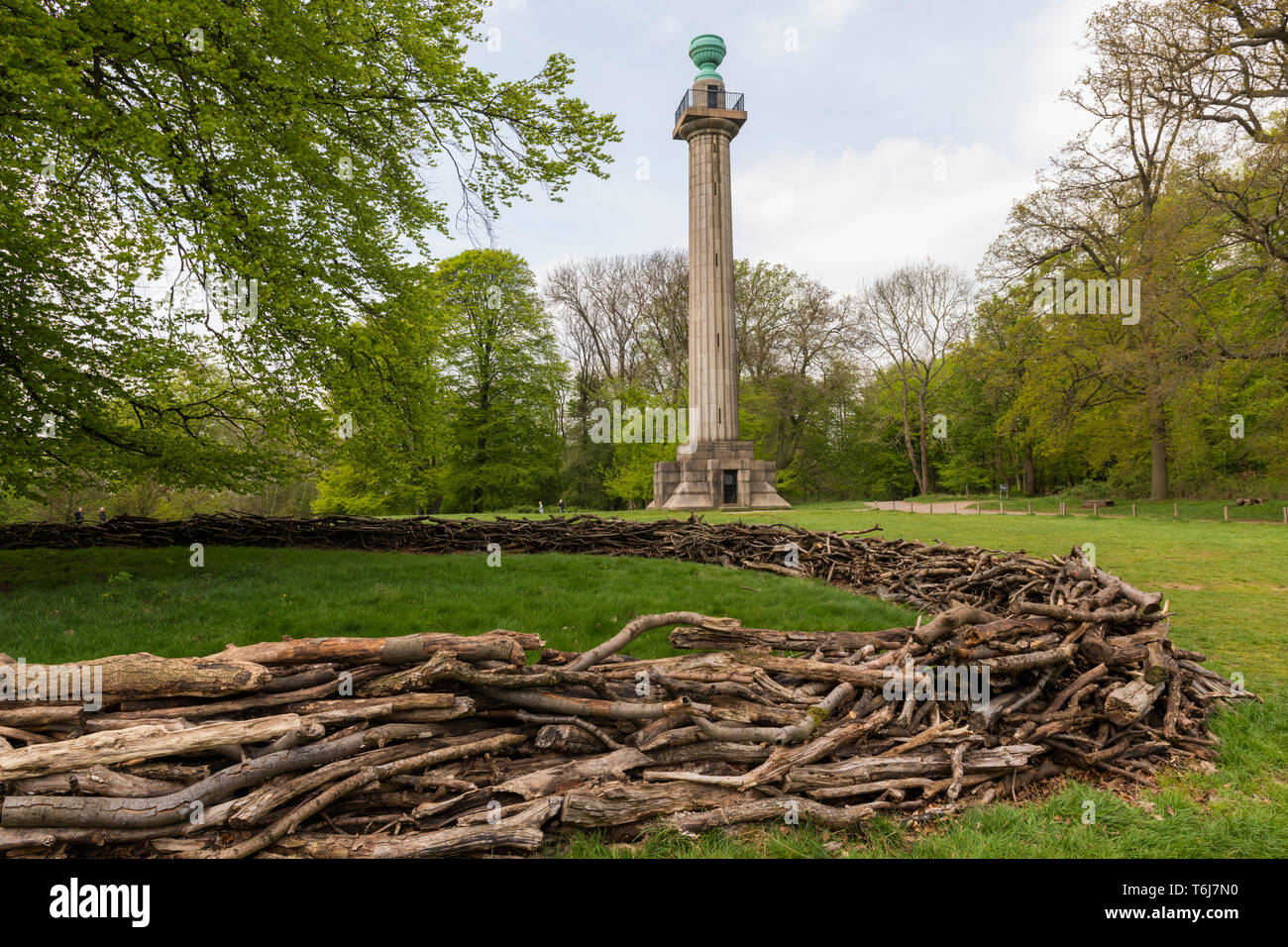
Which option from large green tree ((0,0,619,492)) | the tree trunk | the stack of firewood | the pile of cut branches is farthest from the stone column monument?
the stack of firewood

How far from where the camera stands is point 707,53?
36781mm

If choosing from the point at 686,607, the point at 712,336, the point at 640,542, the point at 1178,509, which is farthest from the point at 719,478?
the point at 686,607

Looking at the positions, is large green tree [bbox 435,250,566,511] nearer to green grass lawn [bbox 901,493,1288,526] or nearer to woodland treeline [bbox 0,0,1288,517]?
woodland treeline [bbox 0,0,1288,517]

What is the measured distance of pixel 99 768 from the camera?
9.30 feet

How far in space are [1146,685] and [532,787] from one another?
4.09m

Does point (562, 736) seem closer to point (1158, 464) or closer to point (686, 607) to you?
point (686, 607)

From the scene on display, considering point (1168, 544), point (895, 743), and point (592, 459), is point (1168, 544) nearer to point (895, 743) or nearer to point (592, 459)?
point (895, 743)

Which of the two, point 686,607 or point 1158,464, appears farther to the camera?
point 1158,464

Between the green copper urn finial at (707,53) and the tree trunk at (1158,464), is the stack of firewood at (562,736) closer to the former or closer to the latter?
the tree trunk at (1158,464)

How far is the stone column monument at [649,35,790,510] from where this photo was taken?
34.5 meters

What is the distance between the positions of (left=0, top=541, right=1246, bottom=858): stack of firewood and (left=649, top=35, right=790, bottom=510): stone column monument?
96.8 feet

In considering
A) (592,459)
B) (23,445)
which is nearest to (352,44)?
(23,445)

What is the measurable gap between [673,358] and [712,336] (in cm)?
1283
